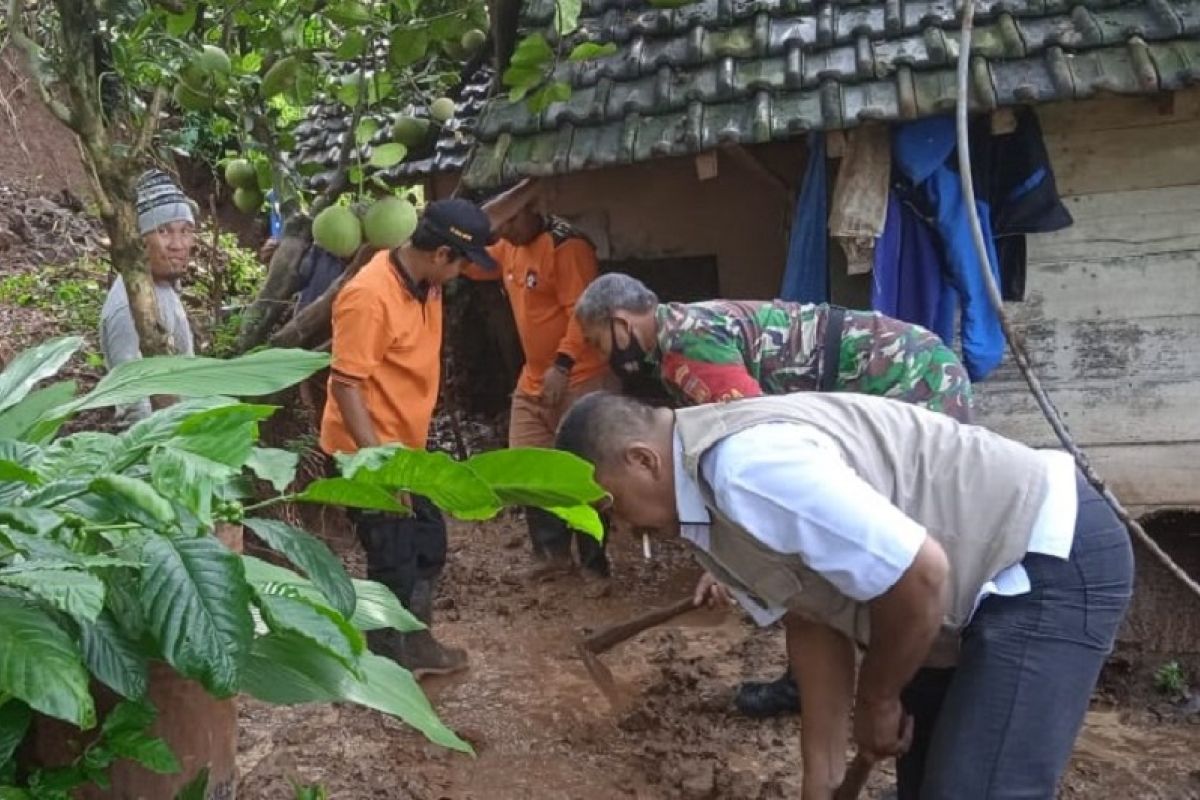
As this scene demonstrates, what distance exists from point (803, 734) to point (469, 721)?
206cm

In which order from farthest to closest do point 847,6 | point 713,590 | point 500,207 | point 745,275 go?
1. point 745,275
2. point 500,207
3. point 847,6
4. point 713,590

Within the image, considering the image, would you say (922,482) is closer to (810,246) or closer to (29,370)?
(29,370)

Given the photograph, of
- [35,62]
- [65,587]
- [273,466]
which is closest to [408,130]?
[35,62]

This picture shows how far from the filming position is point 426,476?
1439 mm

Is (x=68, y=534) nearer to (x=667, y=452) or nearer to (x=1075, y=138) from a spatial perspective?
(x=667, y=452)

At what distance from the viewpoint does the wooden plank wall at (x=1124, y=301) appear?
15.5ft

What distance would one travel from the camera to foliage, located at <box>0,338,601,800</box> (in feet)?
4.07

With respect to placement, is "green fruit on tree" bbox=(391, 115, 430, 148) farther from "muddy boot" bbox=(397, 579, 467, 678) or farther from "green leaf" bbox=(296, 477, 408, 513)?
"green leaf" bbox=(296, 477, 408, 513)

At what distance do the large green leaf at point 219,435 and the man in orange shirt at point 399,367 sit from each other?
283 cm

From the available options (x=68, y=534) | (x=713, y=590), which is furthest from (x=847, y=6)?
(x=68, y=534)

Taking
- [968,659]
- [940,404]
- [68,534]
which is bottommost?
[968,659]

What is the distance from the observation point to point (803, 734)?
2619mm

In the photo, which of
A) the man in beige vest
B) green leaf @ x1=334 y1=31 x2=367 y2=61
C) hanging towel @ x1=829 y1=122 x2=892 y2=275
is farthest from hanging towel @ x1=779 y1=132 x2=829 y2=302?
the man in beige vest

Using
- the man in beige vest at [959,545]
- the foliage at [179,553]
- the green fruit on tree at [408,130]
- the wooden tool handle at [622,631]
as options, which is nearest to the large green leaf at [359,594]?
the foliage at [179,553]
